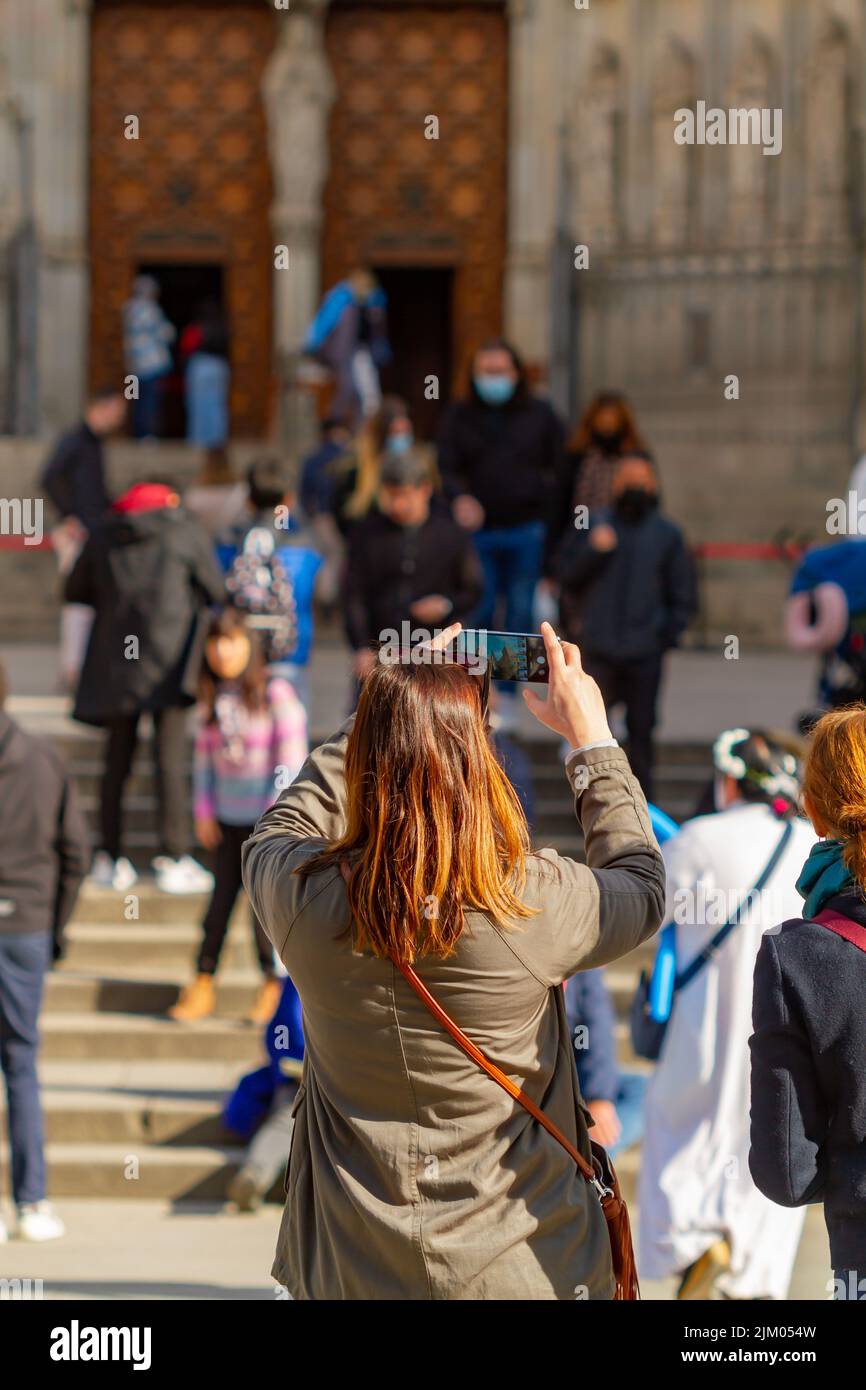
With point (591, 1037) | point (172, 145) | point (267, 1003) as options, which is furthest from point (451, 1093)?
point (172, 145)

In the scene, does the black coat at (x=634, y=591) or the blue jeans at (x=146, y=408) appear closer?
the black coat at (x=634, y=591)

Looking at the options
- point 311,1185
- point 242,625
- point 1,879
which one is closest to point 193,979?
point 242,625

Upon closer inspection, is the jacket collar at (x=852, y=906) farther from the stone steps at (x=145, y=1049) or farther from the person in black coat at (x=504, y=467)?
the person in black coat at (x=504, y=467)

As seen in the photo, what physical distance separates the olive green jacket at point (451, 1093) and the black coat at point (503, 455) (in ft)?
20.7

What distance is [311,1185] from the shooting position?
285cm

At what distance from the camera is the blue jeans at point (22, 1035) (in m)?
5.73

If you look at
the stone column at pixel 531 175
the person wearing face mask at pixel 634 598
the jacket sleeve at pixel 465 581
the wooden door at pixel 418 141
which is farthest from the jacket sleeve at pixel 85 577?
the wooden door at pixel 418 141

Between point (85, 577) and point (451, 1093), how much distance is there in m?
5.58

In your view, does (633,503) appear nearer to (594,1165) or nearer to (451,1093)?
(594,1165)

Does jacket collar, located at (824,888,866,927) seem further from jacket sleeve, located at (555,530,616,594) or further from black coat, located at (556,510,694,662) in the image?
jacket sleeve, located at (555,530,616,594)

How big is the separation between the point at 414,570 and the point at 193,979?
1738 mm

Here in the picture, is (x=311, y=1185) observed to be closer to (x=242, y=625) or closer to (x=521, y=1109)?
(x=521, y=1109)

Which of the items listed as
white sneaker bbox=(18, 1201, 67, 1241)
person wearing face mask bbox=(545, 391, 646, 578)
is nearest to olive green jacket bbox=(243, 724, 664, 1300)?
white sneaker bbox=(18, 1201, 67, 1241)
